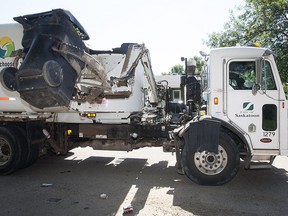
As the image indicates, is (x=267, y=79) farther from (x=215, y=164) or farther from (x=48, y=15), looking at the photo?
(x=48, y=15)

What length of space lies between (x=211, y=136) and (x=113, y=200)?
2134mm

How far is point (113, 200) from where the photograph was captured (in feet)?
17.6

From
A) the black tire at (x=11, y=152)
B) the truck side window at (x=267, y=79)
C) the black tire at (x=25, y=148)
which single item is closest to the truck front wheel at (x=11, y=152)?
the black tire at (x=11, y=152)

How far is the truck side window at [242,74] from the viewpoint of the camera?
6129 millimetres

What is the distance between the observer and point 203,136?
19.9 feet

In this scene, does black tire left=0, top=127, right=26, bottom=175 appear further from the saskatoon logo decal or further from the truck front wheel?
the saskatoon logo decal

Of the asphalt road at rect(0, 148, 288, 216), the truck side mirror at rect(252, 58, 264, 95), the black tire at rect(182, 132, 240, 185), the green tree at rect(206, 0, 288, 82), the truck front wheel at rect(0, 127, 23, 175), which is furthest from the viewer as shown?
the green tree at rect(206, 0, 288, 82)

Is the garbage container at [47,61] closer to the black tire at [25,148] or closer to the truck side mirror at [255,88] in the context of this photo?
the black tire at [25,148]

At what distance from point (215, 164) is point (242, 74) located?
70.6 inches

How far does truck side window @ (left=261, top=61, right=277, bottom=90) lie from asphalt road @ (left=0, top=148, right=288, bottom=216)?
189 centimetres

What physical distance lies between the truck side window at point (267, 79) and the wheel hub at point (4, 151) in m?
5.64

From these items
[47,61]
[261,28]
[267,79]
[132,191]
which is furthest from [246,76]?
[261,28]

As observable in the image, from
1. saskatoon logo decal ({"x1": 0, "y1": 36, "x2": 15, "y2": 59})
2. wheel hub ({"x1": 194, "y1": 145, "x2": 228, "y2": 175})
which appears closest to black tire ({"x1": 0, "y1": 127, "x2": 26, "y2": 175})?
saskatoon logo decal ({"x1": 0, "y1": 36, "x2": 15, "y2": 59})

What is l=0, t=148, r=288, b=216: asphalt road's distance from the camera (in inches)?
193
